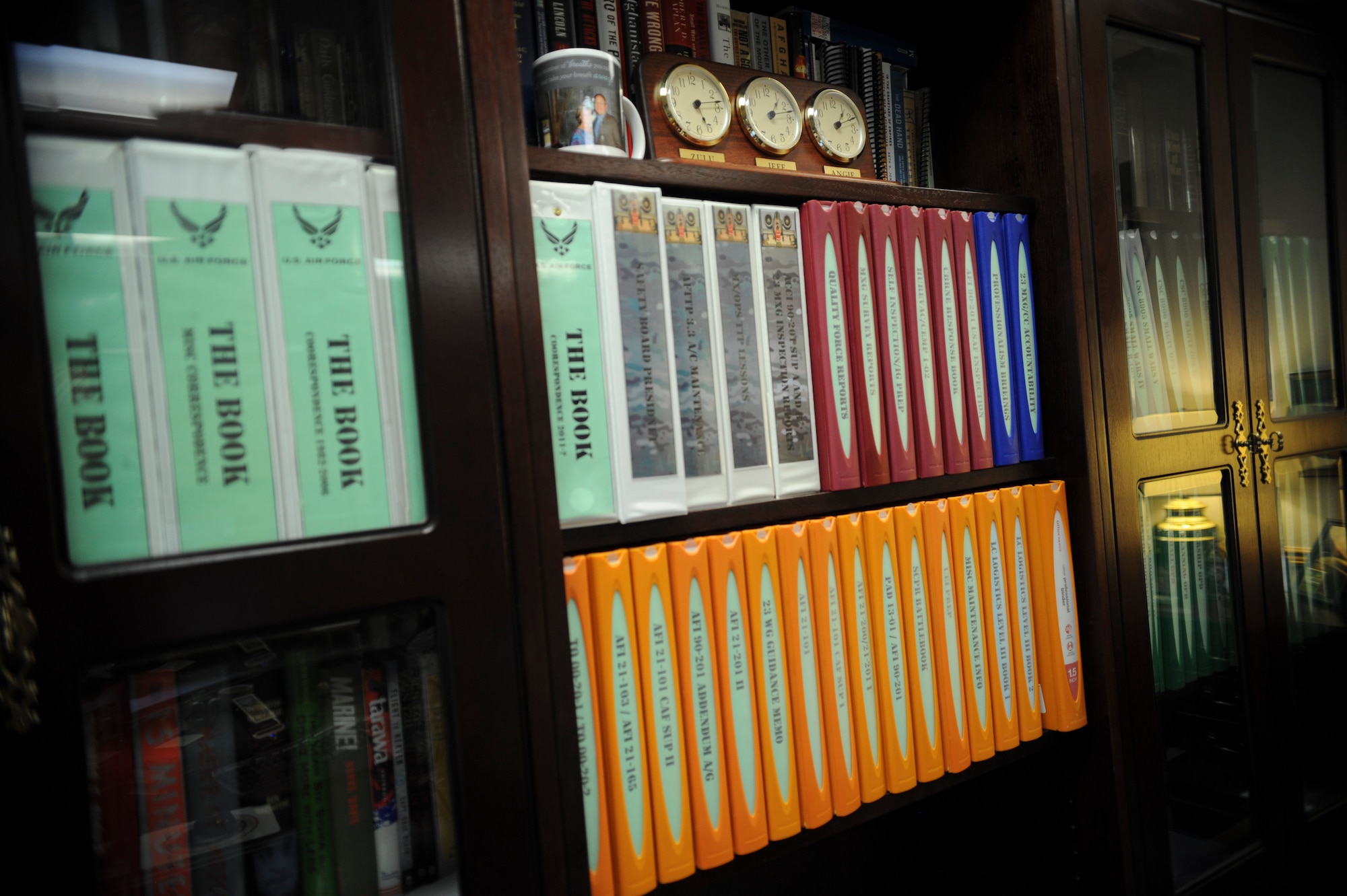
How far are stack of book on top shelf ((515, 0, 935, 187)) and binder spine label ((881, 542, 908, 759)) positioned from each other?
25.2 inches

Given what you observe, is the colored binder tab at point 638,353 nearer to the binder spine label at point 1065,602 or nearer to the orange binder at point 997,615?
the orange binder at point 997,615

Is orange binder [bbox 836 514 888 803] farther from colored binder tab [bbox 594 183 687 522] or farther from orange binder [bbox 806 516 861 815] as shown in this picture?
colored binder tab [bbox 594 183 687 522]

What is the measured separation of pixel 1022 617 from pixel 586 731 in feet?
2.26

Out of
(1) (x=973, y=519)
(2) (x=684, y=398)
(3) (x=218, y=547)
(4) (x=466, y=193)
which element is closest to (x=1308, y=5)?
(1) (x=973, y=519)

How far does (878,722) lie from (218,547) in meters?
0.78

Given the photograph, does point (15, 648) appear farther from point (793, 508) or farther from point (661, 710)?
point (793, 508)

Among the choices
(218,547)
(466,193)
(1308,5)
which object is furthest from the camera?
(1308,5)

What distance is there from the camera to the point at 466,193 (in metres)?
0.72

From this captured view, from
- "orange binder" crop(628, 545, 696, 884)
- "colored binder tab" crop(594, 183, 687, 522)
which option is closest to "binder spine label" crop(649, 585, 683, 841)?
"orange binder" crop(628, 545, 696, 884)

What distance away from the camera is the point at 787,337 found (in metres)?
0.96

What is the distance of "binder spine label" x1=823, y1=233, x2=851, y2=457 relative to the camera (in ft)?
3.22

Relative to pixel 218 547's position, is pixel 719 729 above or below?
below

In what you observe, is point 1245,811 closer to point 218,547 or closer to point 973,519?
point 973,519

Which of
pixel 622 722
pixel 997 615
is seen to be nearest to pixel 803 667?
pixel 622 722
